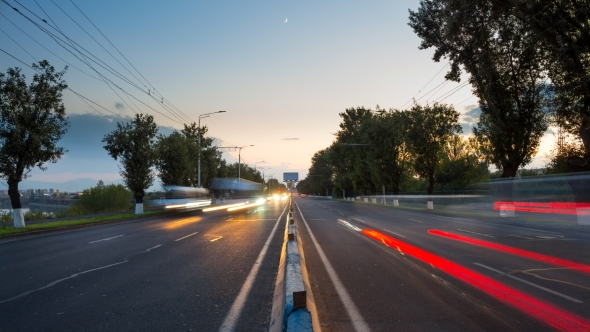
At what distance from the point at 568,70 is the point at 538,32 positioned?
2387 mm

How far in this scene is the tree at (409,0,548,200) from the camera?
28.0m

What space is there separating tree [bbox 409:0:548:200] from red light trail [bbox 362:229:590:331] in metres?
20.1

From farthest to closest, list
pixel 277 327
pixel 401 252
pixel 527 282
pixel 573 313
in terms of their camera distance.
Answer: pixel 401 252, pixel 527 282, pixel 573 313, pixel 277 327

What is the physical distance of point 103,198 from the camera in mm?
54062

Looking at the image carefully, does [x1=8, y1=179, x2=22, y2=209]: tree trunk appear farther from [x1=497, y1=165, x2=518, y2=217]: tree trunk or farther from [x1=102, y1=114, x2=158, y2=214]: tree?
[x1=497, y1=165, x2=518, y2=217]: tree trunk

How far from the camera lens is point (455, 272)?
30.4 feet

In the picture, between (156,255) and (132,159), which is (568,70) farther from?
(132,159)

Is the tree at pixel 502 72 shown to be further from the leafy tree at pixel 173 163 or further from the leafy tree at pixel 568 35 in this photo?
the leafy tree at pixel 173 163

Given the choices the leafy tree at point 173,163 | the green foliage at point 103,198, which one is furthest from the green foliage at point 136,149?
the green foliage at point 103,198

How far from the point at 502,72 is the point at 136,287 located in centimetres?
3011

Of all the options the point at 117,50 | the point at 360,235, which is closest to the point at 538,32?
the point at 360,235

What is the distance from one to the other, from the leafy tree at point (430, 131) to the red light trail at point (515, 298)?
42.2 metres

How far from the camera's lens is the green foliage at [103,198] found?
53656 millimetres

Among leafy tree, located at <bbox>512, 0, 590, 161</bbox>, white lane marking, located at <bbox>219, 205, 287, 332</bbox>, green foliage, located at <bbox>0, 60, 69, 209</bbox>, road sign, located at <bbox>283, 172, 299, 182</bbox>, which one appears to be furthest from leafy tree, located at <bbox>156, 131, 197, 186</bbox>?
road sign, located at <bbox>283, 172, 299, 182</bbox>
